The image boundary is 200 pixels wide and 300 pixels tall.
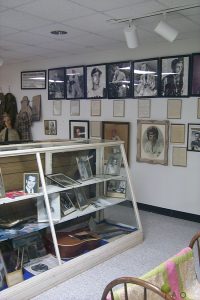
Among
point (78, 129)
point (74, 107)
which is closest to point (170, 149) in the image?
point (78, 129)

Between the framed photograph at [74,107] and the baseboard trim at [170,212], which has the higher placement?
the framed photograph at [74,107]

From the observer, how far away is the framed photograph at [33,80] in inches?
236

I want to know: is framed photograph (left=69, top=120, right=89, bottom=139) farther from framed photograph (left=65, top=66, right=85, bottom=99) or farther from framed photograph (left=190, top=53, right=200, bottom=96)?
framed photograph (left=190, top=53, right=200, bottom=96)

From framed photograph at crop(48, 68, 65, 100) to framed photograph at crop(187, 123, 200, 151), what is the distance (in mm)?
2428

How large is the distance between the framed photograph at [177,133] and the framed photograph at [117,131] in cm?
74

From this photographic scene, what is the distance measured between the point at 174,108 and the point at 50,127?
2483mm

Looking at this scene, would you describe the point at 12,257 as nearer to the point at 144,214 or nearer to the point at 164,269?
the point at 164,269

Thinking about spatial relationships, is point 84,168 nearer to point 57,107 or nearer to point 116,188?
point 116,188

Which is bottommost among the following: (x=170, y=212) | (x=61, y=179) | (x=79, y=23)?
(x=170, y=212)

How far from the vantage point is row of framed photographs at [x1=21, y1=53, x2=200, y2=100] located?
427 centimetres

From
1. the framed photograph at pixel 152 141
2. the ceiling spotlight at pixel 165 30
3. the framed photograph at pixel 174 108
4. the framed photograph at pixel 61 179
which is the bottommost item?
the framed photograph at pixel 61 179

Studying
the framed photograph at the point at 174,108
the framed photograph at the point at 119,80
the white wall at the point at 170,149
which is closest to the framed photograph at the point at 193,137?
the white wall at the point at 170,149

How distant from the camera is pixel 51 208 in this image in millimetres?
2943

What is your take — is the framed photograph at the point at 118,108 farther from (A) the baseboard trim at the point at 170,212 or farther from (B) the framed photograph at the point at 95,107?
(A) the baseboard trim at the point at 170,212
